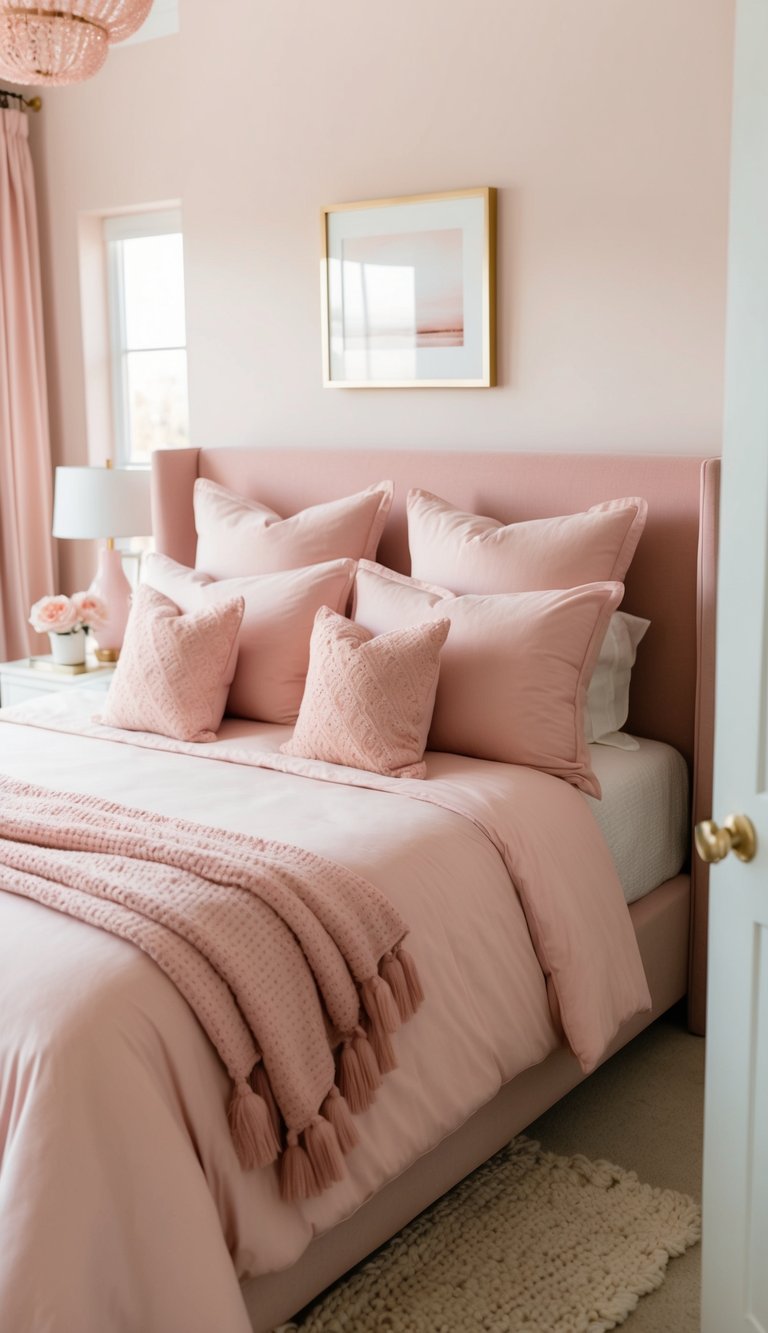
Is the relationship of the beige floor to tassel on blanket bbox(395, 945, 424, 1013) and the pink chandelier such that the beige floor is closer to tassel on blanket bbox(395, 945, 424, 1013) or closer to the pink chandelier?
tassel on blanket bbox(395, 945, 424, 1013)

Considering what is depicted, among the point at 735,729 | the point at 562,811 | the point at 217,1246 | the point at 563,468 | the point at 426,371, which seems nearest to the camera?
the point at 735,729

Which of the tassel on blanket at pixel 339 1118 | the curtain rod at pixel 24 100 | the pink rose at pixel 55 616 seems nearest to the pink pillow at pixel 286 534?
the pink rose at pixel 55 616

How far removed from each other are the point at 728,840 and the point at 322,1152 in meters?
0.78

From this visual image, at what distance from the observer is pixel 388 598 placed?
309cm

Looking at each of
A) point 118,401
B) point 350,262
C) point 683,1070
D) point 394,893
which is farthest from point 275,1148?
point 118,401

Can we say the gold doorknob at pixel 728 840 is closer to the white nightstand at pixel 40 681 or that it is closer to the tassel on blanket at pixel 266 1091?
Answer: the tassel on blanket at pixel 266 1091

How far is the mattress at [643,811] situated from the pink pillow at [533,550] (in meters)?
0.41

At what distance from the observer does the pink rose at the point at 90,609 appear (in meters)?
4.06

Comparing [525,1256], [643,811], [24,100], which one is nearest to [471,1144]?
[525,1256]

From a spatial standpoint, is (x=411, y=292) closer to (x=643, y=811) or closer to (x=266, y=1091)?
(x=643, y=811)

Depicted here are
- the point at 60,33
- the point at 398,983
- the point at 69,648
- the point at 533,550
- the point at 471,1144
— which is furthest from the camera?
the point at 69,648

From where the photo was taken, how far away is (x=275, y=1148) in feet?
6.05

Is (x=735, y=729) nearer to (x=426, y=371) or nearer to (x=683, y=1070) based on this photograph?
(x=683, y=1070)

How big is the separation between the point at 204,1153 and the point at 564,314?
2.31 metres
